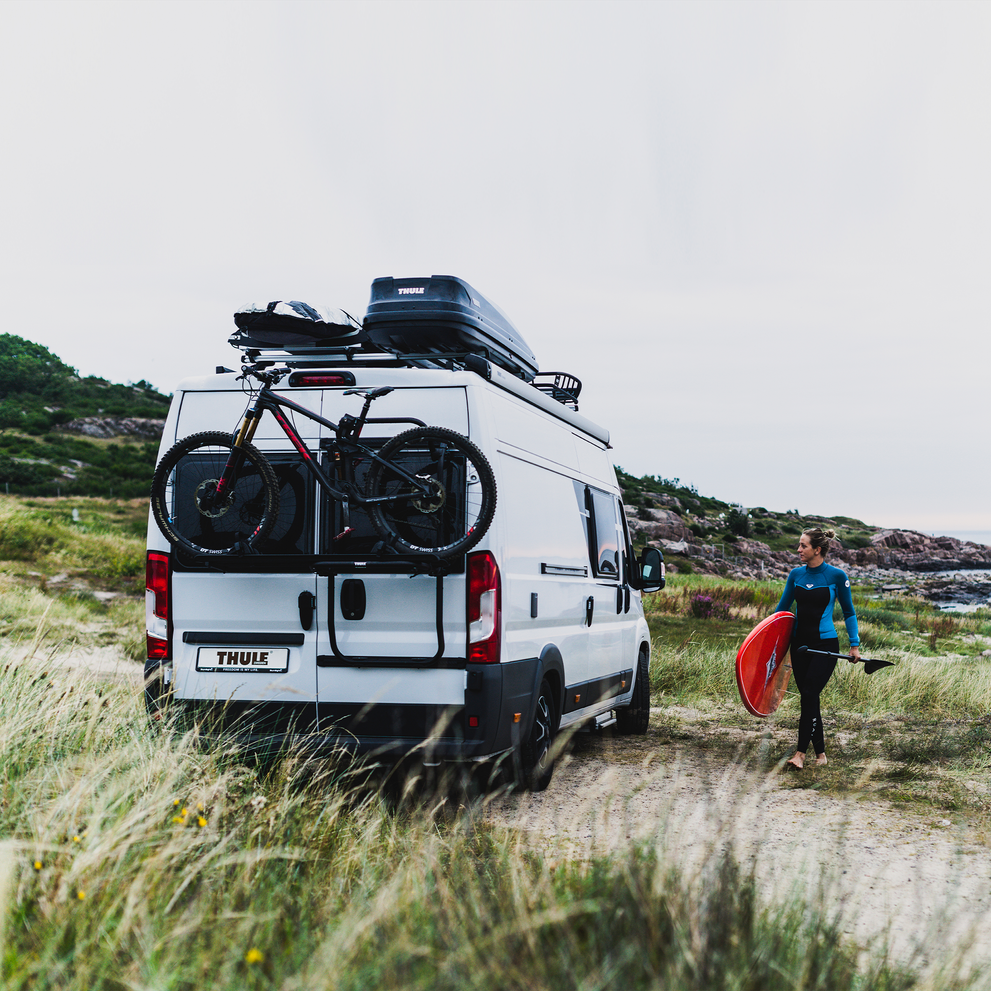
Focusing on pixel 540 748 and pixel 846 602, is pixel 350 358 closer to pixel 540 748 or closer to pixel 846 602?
pixel 540 748

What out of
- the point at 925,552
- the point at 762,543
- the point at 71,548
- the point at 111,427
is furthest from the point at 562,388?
the point at 925,552

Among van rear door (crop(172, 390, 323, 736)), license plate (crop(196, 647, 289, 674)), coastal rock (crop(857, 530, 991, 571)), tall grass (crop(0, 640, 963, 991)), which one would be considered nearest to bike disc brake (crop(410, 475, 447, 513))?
van rear door (crop(172, 390, 323, 736))

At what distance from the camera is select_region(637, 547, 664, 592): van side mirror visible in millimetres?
8617

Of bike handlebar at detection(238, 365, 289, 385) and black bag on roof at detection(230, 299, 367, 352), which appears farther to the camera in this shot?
black bag on roof at detection(230, 299, 367, 352)

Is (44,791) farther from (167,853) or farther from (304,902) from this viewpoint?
(304,902)

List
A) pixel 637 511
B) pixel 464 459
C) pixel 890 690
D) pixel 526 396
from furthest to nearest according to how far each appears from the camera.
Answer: pixel 637 511 → pixel 890 690 → pixel 526 396 → pixel 464 459

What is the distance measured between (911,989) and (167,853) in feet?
7.58

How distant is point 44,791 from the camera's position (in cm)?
398

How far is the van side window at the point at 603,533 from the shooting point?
25.1 feet

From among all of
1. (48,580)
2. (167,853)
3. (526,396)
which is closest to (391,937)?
(167,853)

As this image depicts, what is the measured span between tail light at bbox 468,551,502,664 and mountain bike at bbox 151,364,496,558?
193 mm

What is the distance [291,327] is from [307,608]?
1860 mm

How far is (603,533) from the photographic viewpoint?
26.2 ft

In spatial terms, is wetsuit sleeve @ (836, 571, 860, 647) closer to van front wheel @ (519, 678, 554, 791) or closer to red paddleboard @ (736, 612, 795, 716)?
red paddleboard @ (736, 612, 795, 716)
